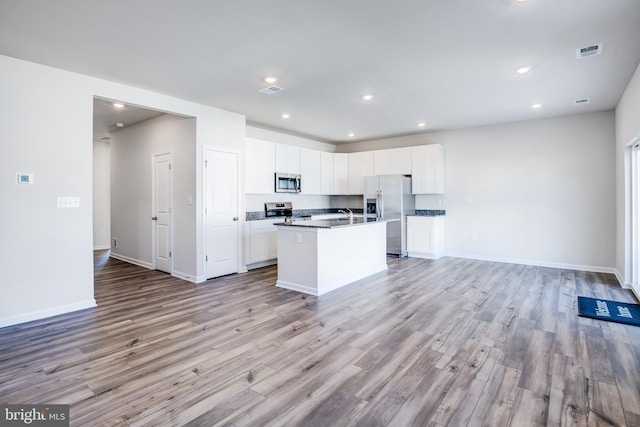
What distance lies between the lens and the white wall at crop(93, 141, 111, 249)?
316 inches

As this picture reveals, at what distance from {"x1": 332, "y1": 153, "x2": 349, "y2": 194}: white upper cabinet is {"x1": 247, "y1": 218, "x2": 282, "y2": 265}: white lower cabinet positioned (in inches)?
90.0

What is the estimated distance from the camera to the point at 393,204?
692cm

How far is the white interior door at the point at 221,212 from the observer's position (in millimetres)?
5117

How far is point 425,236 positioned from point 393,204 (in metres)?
0.94

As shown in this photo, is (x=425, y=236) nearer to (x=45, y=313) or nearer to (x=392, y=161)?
(x=392, y=161)

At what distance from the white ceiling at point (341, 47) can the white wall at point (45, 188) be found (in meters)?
0.23

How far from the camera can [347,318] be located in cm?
340

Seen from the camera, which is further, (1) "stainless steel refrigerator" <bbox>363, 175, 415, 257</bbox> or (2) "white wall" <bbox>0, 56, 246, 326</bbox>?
(1) "stainless steel refrigerator" <bbox>363, 175, 415, 257</bbox>

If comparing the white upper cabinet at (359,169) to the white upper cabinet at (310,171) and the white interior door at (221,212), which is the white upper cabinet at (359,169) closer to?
the white upper cabinet at (310,171)

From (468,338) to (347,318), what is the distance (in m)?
1.16

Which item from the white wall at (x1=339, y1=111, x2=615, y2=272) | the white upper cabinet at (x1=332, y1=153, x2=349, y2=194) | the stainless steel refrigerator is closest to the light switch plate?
the stainless steel refrigerator

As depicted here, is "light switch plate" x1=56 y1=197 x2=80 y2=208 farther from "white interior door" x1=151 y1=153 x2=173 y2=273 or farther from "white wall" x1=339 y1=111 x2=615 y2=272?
"white wall" x1=339 y1=111 x2=615 y2=272

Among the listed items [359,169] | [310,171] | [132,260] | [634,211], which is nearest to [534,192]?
[634,211]

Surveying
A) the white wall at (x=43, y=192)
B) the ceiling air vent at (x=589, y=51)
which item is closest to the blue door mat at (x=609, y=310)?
the ceiling air vent at (x=589, y=51)
